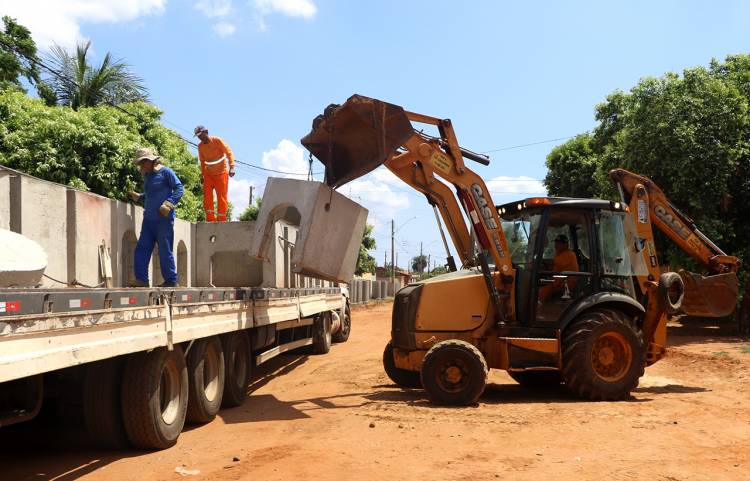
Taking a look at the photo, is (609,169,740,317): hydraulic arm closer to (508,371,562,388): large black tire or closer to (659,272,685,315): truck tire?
(659,272,685,315): truck tire

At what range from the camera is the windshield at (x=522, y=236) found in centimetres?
881

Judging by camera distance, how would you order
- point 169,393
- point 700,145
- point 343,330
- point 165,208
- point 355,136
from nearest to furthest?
point 169,393
point 165,208
point 355,136
point 700,145
point 343,330

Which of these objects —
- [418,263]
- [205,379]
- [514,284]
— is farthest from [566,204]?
[418,263]

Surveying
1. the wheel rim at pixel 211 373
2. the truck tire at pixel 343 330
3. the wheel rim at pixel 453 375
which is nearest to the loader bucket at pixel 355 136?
the wheel rim at pixel 453 375

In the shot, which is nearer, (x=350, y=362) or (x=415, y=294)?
(x=415, y=294)

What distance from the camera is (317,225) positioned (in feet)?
27.8

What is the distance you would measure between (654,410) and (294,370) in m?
6.30

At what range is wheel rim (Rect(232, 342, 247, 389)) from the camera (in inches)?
327

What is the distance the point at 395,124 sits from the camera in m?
8.71

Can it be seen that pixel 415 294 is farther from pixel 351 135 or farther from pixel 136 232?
pixel 136 232

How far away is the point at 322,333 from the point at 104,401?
8.74m

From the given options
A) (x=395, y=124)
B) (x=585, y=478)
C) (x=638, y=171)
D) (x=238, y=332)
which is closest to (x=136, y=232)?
(x=238, y=332)

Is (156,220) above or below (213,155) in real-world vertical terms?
below

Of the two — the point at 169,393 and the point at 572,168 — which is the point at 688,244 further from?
the point at 572,168
